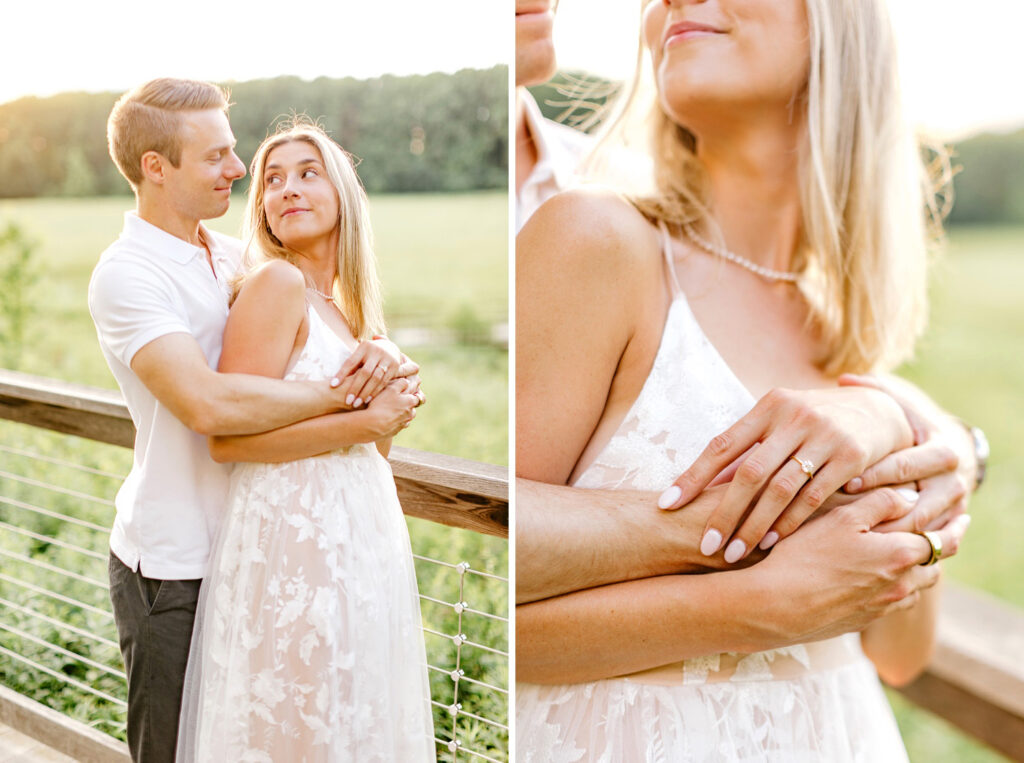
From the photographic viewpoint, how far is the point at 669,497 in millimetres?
865

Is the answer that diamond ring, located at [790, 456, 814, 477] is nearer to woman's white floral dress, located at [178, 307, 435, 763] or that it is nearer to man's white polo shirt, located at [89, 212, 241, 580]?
woman's white floral dress, located at [178, 307, 435, 763]

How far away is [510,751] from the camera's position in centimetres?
97

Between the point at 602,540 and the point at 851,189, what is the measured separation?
0.60 m

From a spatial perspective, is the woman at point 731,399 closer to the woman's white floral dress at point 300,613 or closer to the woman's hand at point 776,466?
the woman's hand at point 776,466

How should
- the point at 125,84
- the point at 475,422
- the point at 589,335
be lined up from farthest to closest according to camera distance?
1. the point at 475,422
2. the point at 125,84
3. the point at 589,335

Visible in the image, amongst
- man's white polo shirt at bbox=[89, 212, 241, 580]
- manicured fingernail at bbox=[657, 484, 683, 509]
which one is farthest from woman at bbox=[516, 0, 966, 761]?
man's white polo shirt at bbox=[89, 212, 241, 580]

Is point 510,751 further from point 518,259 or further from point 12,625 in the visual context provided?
point 12,625

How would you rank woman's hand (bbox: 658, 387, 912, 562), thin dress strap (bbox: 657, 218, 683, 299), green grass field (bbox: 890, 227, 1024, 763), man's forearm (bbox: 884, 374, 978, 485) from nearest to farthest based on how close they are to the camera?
woman's hand (bbox: 658, 387, 912, 562) → thin dress strap (bbox: 657, 218, 683, 299) → man's forearm (bbox: 884, 374, 978, 485) → green grass field (bbox: 890, 227, 1024, 763)

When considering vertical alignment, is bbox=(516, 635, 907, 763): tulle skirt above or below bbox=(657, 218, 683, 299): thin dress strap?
below

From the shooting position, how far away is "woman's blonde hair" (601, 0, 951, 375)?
3.25 feet

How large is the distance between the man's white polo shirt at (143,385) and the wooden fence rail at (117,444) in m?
0.12

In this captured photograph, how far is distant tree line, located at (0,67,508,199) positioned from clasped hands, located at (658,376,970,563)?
49cm

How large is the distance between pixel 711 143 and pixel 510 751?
80 cm

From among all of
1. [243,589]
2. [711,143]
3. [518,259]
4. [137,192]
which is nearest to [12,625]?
[243,589]
